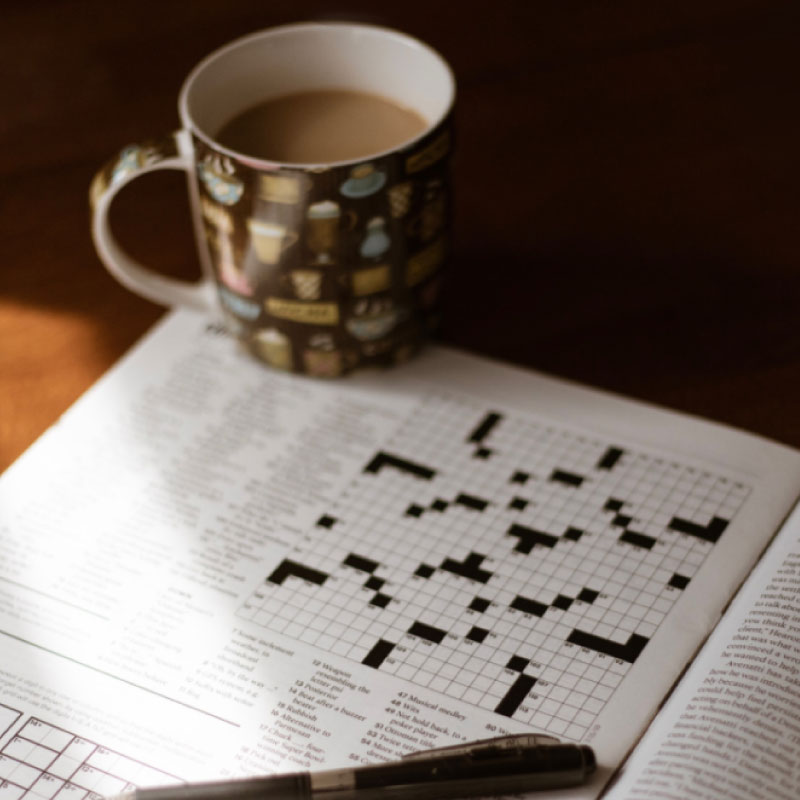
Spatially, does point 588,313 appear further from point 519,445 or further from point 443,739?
point 443,739

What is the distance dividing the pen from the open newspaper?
0.08ft

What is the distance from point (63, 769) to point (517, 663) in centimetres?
27

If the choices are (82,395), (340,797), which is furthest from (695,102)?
(340,797)

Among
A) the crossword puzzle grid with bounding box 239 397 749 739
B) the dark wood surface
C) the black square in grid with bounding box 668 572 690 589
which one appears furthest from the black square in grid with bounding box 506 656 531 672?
the dark wood surface

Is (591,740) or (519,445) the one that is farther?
(519,445)

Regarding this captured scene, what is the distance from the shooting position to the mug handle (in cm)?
79

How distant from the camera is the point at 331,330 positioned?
0.81m

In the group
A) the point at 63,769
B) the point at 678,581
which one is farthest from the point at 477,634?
the point at 63,769

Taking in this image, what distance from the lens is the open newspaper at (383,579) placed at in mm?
627

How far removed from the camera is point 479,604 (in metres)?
0.70

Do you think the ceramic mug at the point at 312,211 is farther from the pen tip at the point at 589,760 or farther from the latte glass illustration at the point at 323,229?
the pen tip at the point at 589,760

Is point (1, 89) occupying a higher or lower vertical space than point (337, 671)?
higher

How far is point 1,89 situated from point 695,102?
0.69m

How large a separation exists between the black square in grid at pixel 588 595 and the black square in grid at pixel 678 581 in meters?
0.05
